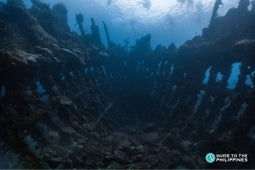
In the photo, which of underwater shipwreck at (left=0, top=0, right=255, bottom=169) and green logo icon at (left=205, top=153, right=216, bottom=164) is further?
green logo icon at (left=205, top=153, right=216, bottom=164)

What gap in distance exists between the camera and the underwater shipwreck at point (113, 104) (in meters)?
6.43

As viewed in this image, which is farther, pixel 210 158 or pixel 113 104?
pixel 113 104

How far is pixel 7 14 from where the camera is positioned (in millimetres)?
10711

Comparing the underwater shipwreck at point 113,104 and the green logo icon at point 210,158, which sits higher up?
the underwater shipwreck at point 113,104

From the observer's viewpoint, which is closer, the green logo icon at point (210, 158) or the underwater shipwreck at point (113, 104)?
the underwater shipwreck at point (113, 104)

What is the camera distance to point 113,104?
46.2 ft

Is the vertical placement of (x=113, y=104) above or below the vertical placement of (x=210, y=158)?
above

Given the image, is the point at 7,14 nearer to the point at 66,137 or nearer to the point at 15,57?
the point at 15,57

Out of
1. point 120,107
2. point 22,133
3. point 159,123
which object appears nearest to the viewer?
point 22,133

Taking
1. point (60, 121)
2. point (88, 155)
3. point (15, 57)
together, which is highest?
point (15, 57)

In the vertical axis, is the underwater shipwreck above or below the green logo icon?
above

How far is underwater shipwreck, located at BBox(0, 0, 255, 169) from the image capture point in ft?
21.1

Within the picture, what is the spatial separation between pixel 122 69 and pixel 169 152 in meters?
9.84

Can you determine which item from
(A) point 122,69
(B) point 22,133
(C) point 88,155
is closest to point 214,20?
(A) point 122,69
